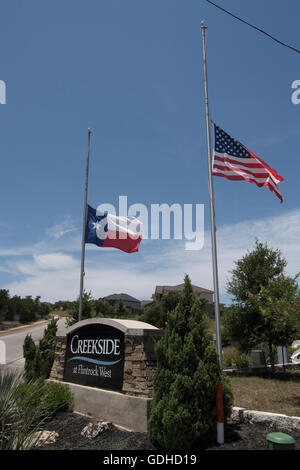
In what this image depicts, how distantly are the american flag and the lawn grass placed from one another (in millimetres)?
5825

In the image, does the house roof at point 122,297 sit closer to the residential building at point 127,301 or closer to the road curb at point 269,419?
the residential building at point 127,301

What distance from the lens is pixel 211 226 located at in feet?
29.4

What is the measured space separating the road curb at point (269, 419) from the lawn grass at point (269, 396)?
102 centimetres

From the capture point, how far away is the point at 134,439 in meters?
5.80

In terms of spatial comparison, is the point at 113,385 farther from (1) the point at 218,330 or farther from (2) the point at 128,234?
(2) the point at 128,234

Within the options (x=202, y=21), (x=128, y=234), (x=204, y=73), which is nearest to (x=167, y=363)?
(x=128, y=234)

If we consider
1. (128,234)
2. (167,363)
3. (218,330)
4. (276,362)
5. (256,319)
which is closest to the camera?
(167,363)

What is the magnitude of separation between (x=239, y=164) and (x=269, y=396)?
688cm

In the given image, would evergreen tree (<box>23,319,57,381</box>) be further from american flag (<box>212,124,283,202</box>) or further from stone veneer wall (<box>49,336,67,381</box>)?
american flag (<box>212,124,283,202</box>)

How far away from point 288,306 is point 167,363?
178 inches

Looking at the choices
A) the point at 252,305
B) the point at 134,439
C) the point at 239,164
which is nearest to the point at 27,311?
the point at 252,305

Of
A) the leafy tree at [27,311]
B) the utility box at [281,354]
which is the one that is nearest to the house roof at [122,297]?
the leafy tree at [27,311]
